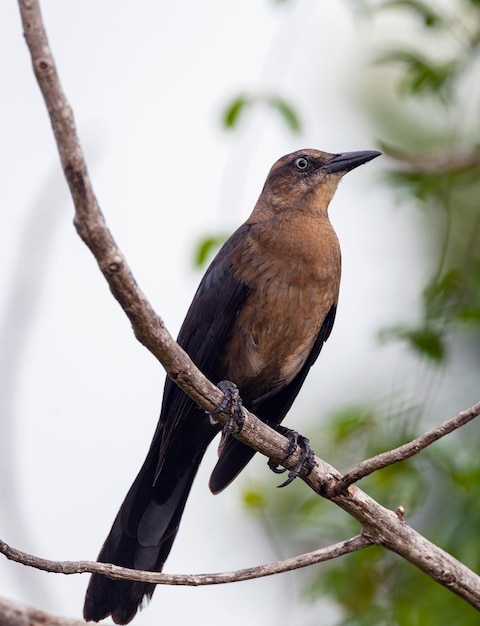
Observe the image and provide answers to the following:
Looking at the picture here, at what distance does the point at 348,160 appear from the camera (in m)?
4.66

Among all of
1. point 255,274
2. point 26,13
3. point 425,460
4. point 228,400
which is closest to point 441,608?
point 425,460

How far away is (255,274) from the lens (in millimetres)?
4258

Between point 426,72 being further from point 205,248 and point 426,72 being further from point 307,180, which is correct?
point 205,248

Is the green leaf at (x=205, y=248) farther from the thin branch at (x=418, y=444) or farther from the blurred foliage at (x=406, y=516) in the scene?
the thin branch at (x=418, y=444)

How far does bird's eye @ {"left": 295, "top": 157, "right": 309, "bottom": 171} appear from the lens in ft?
15.8

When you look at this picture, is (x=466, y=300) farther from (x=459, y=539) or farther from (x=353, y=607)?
(x=353, y=607)

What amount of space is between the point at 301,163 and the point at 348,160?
277 mm

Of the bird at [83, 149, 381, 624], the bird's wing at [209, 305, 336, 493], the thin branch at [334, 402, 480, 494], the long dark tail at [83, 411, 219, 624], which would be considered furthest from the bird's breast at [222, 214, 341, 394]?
the thin branch at [334, 402, 480, 494]

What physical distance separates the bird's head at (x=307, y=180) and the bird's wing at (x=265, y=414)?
553mm

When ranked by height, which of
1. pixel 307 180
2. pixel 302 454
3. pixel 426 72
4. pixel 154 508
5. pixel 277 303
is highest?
pixel 426 72

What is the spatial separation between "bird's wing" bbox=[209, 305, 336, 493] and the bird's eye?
2.48 feet

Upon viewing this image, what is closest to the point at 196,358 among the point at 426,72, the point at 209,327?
the point at 209,327

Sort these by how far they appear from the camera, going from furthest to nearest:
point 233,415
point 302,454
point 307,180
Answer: point 307,180
point 302,454
point 233,415

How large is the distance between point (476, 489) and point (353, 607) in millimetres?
857
